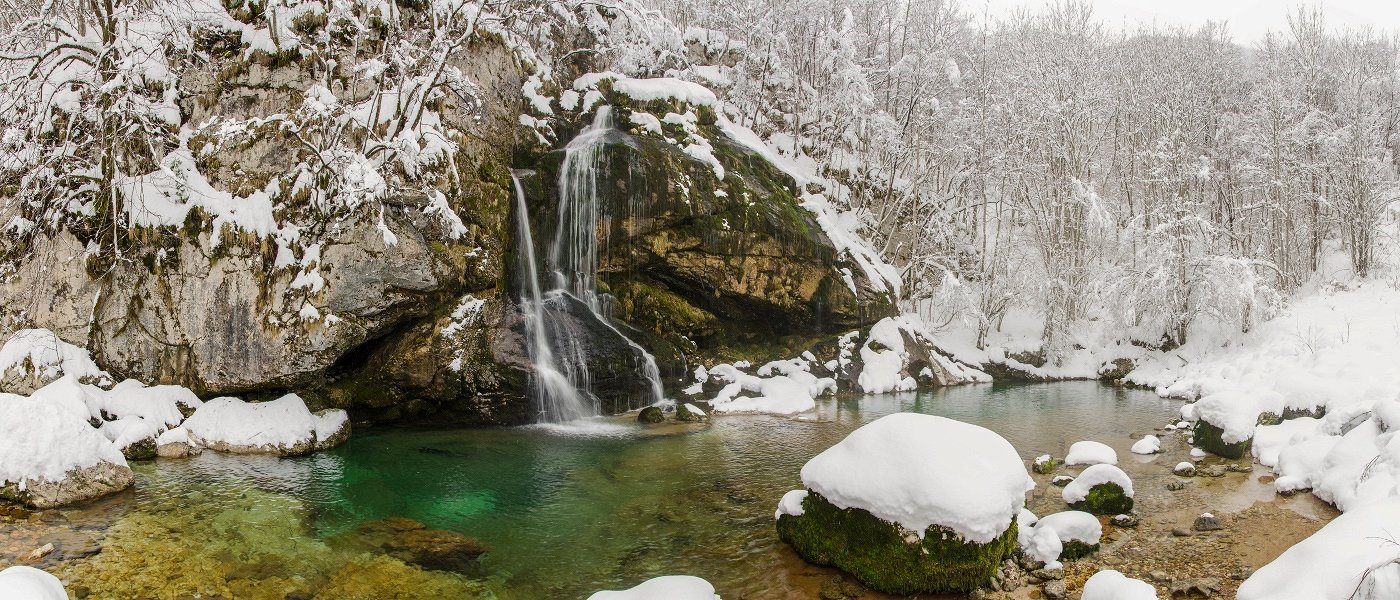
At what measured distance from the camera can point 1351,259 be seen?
824 inches

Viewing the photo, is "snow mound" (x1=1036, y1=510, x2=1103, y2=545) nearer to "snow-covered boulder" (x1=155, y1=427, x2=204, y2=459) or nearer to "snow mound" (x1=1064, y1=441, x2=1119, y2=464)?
"snow mound" (x1=1064, y1=441, x2=1119, y2=464)

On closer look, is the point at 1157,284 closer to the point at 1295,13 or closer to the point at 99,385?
the point at 1295,13

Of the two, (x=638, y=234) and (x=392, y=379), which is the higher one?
(x=638, y=234)

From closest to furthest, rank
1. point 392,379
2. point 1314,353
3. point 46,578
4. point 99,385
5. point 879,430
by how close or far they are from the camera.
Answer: point 46,578 < point 879,430 < point 99,385 < point 392,379 < point 1314,353

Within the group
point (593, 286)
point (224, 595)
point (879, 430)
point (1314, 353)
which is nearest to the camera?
point (224, 595)

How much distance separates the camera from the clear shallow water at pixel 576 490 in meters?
6.71

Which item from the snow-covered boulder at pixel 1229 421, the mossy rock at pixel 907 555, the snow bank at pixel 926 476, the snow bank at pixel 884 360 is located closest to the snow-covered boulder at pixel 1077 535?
the snow bank at pixel 926 476

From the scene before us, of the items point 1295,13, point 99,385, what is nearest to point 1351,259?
point 1295,13

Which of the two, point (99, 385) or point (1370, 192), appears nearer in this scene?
point (99, 385)

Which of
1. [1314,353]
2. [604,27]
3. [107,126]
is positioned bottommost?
[1314,353]

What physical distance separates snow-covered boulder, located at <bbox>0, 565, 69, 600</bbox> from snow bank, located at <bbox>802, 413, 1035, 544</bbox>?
18.2 feet

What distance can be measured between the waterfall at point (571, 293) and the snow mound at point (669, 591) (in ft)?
28.7

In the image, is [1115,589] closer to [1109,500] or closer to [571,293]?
[1109,500]

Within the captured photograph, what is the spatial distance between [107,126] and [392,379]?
652cm
